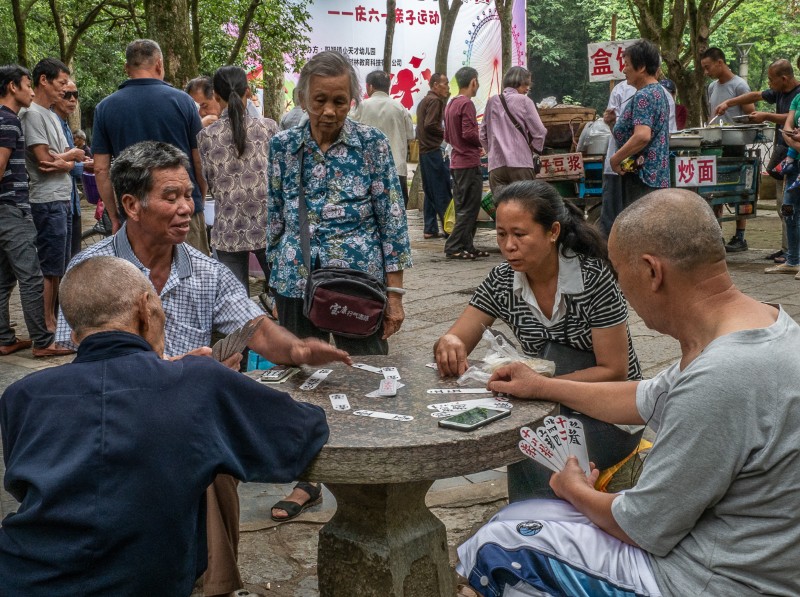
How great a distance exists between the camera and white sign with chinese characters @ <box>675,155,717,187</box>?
8.21 meters

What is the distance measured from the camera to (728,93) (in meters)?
9.93

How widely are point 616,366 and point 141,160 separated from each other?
1.63 metres

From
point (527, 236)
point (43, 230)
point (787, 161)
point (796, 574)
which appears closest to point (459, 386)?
point (527, 236)

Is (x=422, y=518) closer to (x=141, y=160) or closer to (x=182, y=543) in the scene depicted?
(x=182, y=543)

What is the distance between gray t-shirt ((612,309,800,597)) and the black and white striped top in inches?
42.7

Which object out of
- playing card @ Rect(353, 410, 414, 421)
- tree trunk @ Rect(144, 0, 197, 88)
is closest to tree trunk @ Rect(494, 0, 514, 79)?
tree trunk @ Rect(144, 0, 197, 88)

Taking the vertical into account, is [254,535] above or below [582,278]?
below

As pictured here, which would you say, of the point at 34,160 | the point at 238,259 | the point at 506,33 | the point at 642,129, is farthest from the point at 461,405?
the point at 506,33

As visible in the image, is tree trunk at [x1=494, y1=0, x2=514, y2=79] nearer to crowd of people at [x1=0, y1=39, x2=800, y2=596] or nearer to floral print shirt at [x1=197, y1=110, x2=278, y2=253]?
floral print shirt at [x1=197, y1=110, x2=278, y2=253]

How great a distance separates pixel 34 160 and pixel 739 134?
635 cm

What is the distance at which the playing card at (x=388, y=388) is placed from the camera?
2.56 meters

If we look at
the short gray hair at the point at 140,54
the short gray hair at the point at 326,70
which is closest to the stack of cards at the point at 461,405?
the short gray hair at the point at 326,70

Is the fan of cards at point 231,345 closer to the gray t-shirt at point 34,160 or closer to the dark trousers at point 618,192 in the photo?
the gray t-shirt at point 34,160

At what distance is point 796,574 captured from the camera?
1.72 metres
